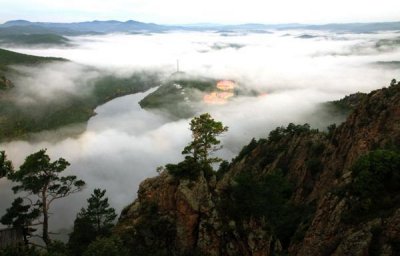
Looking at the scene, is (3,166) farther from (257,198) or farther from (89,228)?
(257,198)

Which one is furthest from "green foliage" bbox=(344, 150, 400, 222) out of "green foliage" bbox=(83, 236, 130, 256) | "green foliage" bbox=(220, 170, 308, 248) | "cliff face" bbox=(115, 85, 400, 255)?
"green foliage" bbox=(83, 236, 130, 256)

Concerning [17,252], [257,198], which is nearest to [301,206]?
[257,198]

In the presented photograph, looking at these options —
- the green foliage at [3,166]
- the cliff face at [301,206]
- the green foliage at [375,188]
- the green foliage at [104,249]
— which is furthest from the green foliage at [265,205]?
the green foliage at [3,166]

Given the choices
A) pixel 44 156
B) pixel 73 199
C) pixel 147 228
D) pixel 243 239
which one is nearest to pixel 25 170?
pixel 44 156

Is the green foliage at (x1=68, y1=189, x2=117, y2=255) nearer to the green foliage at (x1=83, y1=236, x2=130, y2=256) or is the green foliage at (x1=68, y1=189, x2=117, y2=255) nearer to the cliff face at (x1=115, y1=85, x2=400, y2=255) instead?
the cliff face at (x1=115, y1=85, x2=400, y2=255)

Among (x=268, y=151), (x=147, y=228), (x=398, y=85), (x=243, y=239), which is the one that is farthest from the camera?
(x=268, y=151)

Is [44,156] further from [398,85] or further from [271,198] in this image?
[398,85]
